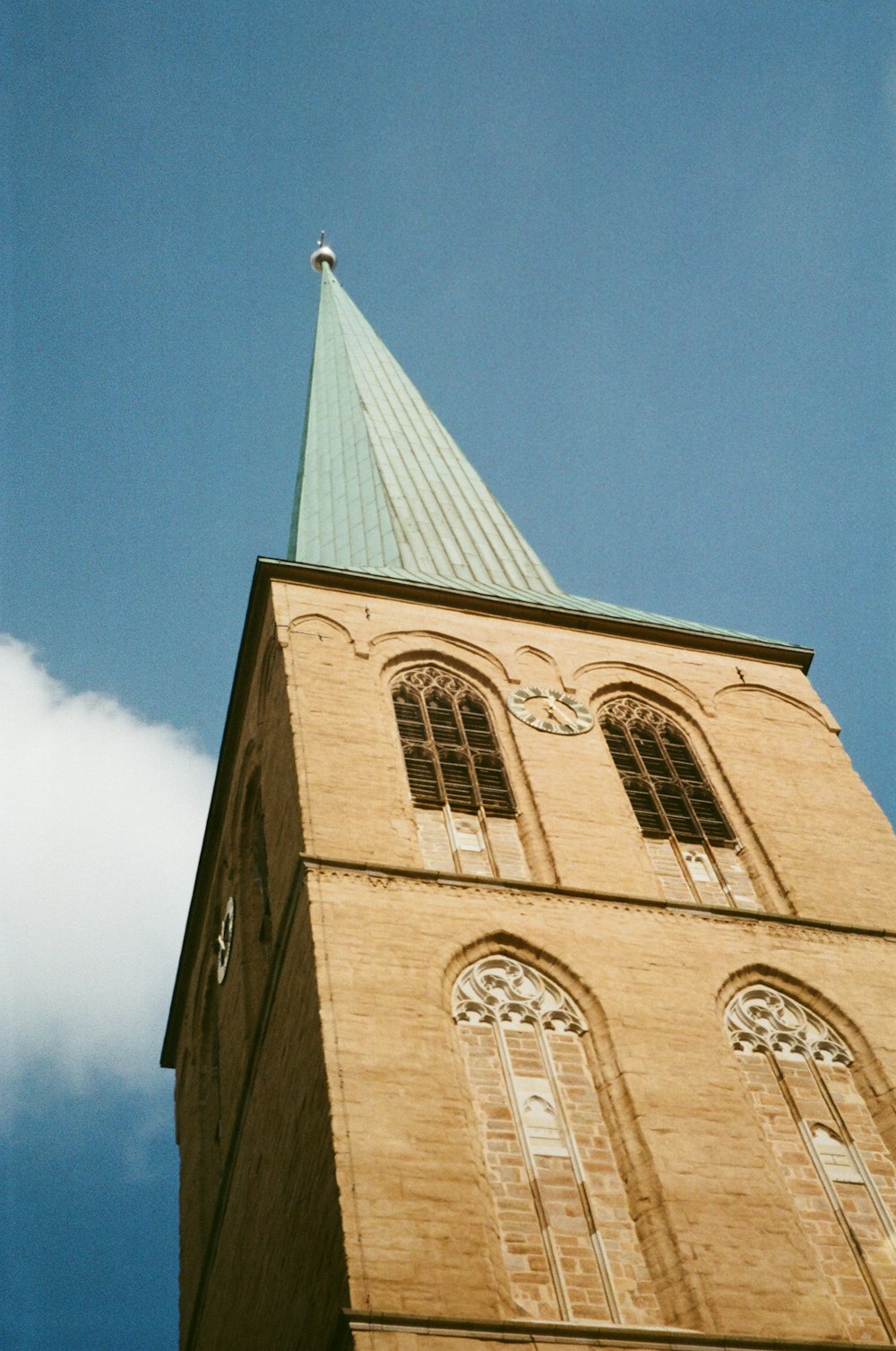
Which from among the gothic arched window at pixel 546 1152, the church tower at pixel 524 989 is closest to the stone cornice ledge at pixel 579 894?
the church tower at pixel 524 989

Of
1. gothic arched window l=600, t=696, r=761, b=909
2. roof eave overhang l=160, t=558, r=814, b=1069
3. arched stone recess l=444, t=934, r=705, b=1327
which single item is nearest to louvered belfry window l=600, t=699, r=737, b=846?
gothic arched window l=600, t=696, r=761, b=909

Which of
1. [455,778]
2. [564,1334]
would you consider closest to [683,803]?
[455,778]

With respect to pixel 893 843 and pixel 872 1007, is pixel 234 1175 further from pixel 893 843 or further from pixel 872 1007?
pixel 893 843

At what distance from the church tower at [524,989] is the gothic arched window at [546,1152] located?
28 millimetres

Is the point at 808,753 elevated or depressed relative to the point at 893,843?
elevated

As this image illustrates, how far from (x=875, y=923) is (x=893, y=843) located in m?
1.86

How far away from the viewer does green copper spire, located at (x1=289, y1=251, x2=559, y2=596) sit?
83.5ft

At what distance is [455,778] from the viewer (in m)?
19.1

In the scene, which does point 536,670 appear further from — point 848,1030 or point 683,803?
point 848,1030

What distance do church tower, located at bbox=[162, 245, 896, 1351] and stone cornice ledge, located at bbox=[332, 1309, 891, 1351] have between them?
0.03m

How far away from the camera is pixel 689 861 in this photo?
62.3ft

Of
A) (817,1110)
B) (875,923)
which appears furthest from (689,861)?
(817,1110)

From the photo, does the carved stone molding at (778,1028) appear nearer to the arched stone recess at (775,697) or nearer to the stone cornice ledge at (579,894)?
the stone cornice ledge at (579,894)

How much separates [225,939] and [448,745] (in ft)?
13.7
